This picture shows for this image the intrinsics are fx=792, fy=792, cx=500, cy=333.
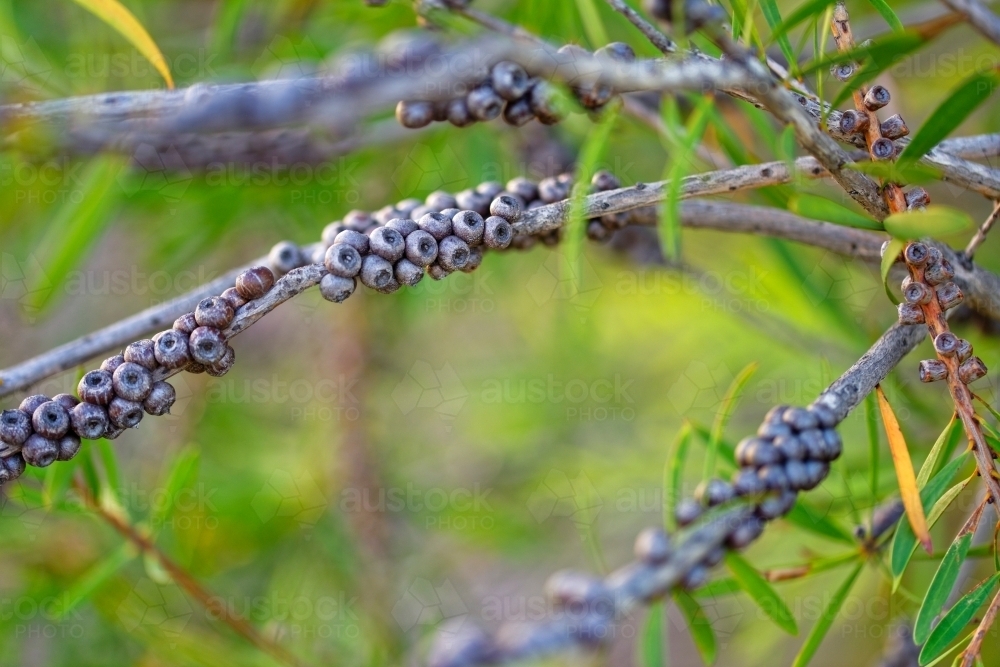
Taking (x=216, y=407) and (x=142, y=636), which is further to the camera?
(x=216, y=407)

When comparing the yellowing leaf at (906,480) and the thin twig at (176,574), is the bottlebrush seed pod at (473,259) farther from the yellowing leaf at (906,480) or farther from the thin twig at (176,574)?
the thin twig at (176,574)

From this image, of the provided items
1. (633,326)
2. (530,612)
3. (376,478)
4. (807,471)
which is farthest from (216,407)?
(807,471)

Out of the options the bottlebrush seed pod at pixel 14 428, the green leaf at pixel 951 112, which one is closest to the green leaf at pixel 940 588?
the green leaf at pixel 951 112

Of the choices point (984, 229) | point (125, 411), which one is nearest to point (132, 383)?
point (125, 411)

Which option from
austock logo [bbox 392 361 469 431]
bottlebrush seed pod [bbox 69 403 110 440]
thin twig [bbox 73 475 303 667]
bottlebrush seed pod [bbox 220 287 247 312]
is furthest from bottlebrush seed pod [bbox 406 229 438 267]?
austock logo [bbox 392 361 469 431]

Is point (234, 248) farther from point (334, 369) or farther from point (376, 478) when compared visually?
point (376, 478)

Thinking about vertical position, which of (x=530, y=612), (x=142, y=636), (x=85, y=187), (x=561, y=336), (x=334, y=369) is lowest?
(x=530, y=612)

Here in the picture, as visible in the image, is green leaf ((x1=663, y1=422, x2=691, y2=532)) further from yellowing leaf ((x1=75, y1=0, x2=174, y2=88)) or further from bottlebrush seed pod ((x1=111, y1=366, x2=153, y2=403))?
yellowing leaf ((x1=75, y1=0, x2=174, y2=88))
